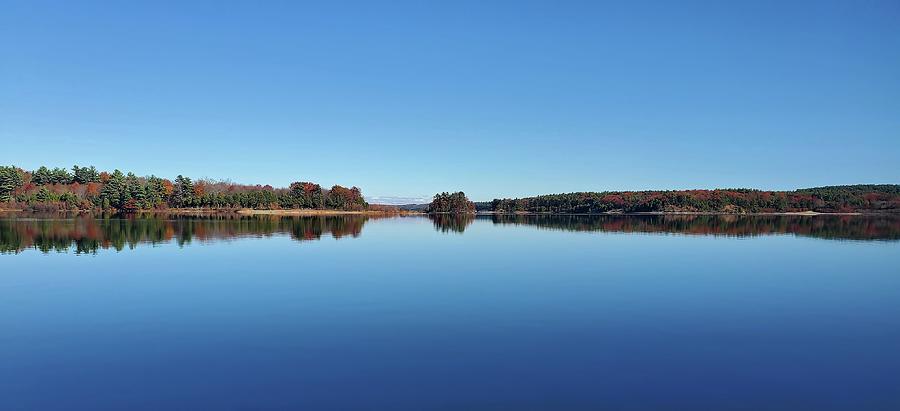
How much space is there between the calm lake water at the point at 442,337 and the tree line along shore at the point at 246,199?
374 feet

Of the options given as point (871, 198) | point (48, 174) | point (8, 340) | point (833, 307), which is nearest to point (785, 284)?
point (833, 307)

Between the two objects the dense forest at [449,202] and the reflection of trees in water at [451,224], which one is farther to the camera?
the dense forest at [449,202]

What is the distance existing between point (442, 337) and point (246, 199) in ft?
444

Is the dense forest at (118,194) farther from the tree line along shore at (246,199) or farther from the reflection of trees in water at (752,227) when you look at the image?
the reflection of trees in water at (752,227)

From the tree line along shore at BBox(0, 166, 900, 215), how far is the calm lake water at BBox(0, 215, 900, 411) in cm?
11392

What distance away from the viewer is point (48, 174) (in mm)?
131625

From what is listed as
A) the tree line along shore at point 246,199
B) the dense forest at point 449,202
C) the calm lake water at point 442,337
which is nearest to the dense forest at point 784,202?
the tree line along shore at point 246,199

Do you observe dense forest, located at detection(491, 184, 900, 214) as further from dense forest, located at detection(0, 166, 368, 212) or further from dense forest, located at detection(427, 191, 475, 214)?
dense forest, located at detection(0, 166, 368, 212)

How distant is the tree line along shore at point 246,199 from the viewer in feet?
388

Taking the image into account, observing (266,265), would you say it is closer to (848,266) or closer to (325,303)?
(325,303)

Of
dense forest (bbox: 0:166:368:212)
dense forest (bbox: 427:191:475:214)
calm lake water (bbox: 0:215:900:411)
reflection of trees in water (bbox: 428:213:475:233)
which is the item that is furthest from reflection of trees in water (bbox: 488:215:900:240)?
dense forest (bbox: 427:191:475:214)

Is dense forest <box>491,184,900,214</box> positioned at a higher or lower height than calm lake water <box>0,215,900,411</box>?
higher

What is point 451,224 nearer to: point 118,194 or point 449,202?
point 118,194

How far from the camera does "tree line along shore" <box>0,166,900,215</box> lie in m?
118
